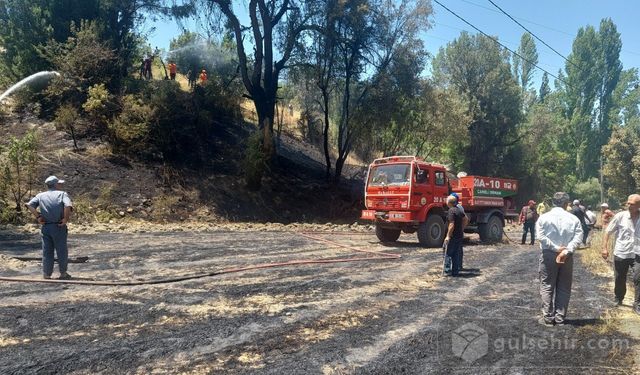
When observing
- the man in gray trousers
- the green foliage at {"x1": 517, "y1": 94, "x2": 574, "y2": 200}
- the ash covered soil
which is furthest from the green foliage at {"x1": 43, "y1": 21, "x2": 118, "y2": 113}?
the green foliage at {"x1": 517, "y1": 94, "x2": 574, "y2": 200}

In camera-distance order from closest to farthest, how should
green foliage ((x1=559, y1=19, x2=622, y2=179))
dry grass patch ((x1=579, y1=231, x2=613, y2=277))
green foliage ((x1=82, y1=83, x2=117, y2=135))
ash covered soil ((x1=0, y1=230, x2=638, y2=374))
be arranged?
ash covered soil ((x1=0, y1=230, x2=638, y2=374)), dry grass patch ((x1=579, y1=231, x2=613, y2=277)), green foliage ((x1=82, y1=83, x2=117, y2=135)), green foliage ((x1=559, y1=19, x2=622, y2=179))

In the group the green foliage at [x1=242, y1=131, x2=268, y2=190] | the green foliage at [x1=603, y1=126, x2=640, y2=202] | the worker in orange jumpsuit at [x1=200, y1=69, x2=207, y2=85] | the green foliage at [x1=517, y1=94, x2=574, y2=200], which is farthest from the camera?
the green foliage at [x1=517, y1=94, x2=574, y2=200]

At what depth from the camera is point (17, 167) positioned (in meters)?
15.5

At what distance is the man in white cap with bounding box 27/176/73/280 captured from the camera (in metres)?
8.12

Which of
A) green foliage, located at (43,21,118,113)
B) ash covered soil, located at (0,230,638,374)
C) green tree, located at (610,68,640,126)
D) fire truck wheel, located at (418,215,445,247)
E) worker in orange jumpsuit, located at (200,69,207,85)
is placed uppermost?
green tree, located at (610,68,640,126)

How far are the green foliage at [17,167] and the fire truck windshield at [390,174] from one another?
1111 cm

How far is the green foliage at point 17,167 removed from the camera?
1539 cm

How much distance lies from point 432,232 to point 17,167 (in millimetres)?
13342

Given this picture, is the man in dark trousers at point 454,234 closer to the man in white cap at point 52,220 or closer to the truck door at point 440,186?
the truck door at point 440,186

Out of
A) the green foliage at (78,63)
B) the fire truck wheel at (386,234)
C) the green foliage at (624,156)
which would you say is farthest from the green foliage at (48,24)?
the green foliage at (624,156)

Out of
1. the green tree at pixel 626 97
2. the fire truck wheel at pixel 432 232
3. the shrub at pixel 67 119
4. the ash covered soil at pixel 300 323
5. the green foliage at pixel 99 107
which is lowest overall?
the ash covered soil at pixel 300 323

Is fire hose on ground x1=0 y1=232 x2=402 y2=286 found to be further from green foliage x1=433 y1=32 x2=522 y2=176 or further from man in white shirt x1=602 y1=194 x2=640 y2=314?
green foliage x1=433 y1=32 x2=522 y2=176

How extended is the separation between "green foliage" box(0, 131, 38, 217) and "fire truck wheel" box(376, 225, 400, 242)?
11.6 m

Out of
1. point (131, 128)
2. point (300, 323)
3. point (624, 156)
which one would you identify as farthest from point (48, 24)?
point (624, 156)
